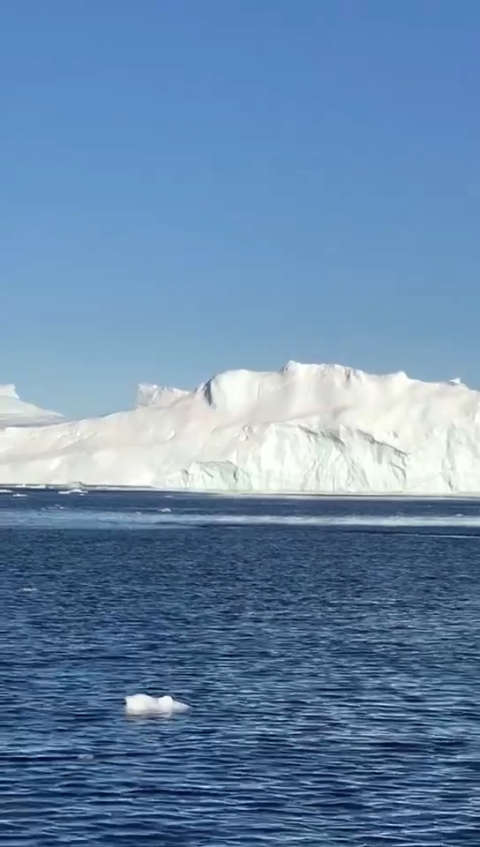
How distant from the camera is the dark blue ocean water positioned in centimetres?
1584

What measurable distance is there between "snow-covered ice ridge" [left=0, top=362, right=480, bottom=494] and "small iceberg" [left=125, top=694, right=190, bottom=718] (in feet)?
357

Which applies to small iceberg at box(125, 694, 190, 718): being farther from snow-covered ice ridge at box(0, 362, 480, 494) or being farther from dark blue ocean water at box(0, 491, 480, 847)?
snow-covered ice ridge at box(0, 362, 480, 494)

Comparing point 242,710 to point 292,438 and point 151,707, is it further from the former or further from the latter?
point 292,438

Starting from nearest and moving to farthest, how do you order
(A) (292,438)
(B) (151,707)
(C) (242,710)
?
(B) (151,707)
(C) (242,710)
(A) (292,438)

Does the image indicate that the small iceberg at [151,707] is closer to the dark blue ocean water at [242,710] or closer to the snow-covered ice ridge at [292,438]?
the dark blue ocean water at [242,710]

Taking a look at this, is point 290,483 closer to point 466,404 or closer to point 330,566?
point 466,404

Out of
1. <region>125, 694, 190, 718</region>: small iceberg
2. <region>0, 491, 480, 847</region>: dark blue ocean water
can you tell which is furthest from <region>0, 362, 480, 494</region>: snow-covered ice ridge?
<region>125, 694, 190, 718</region>: small iceberg

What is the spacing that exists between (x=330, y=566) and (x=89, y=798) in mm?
39890

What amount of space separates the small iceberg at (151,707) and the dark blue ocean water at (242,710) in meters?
0.26

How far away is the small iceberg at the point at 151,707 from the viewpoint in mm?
21188

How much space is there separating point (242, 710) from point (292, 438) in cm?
11222

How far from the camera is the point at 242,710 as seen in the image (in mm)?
21672

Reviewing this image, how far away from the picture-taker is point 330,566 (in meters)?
56.1

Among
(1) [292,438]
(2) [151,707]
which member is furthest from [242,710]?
(1) [292,438]
